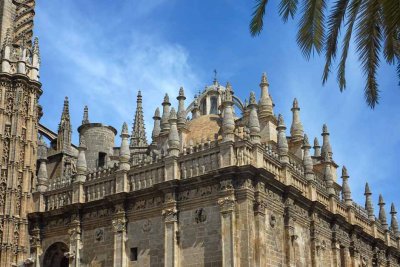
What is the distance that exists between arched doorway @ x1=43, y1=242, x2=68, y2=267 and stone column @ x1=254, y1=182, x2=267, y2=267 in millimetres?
9474

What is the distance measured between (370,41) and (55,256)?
19.8 meters

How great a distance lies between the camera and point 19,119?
28.1 metres

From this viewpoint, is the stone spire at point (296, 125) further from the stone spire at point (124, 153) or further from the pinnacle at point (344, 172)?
the stone spire at point (124, 153)

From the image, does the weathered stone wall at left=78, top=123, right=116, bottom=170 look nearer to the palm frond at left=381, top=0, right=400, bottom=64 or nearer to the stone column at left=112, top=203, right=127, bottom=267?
the stone column at left=112, top=203, right=127, bottom=267

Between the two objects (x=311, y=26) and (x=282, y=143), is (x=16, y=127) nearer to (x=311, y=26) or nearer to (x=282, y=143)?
(x=282, y=143)

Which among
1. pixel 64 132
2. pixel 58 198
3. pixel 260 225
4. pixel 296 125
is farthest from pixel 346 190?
pixel 64 132

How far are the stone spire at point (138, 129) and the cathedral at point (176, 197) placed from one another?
822 centimetres

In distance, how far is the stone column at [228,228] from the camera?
21531 mm

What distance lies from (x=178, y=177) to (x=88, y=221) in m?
5.02

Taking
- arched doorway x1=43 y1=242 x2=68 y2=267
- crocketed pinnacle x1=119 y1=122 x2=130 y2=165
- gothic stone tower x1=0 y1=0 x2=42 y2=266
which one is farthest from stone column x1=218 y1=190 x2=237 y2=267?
gothic stone tower x1=0 y1=0 x2=42 y2=266

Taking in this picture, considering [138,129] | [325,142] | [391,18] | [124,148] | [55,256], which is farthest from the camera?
[138,129]

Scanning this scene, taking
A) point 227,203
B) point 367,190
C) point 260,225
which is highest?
point 367,190

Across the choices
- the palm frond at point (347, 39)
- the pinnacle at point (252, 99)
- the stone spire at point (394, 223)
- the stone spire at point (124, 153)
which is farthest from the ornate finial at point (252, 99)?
the stone spire at point (394, 223)

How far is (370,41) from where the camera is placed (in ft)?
39.8
